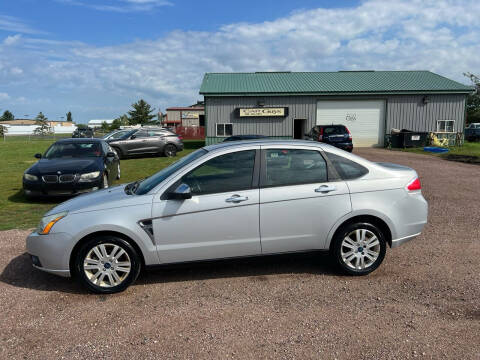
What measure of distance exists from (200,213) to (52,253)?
1616mm

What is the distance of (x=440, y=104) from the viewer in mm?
24891

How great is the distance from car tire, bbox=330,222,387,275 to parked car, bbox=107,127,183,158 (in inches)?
620

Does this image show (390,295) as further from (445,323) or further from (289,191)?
(289,191)

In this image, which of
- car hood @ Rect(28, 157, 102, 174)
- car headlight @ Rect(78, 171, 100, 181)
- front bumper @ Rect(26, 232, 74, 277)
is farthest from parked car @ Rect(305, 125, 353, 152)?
front bumper @ Rect(26, 232, 74, 277)

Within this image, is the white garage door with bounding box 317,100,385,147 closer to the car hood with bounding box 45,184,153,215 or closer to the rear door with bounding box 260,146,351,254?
the rear door with bounding box 260,146,351,254

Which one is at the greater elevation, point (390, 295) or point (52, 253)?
point (52, 253)

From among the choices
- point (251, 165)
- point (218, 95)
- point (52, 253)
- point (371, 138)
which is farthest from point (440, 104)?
point (52, 253)

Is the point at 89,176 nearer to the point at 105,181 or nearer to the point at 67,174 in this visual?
the point at 67,174

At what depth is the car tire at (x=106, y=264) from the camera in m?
3.83

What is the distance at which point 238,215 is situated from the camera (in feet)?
12.9

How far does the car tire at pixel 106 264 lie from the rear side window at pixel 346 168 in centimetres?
245

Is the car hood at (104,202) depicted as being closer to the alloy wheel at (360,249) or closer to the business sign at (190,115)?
the alloy wheel at (360,249)

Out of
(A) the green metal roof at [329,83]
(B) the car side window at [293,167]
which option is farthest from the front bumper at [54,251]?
(A) the green metal roof at [329,83]

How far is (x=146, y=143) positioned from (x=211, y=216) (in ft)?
51.1
